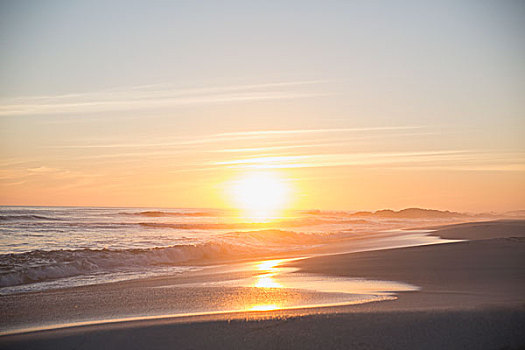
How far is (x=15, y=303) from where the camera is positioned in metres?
7.39

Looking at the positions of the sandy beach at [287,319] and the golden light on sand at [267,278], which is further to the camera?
the golden light on sand at [267,278]

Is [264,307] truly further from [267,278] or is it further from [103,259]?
[103,259]

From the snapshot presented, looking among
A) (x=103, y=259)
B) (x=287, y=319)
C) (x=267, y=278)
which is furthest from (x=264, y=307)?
(x=103, y=259)

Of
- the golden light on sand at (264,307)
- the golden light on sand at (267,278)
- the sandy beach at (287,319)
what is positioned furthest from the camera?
the golden light on sand at (267,278)

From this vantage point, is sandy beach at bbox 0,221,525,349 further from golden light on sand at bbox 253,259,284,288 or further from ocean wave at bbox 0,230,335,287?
ocean wave at bbox 0,230,335,287

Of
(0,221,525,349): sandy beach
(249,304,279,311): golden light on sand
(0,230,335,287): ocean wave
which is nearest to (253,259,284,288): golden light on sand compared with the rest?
(0,221,525,349): sandy beach

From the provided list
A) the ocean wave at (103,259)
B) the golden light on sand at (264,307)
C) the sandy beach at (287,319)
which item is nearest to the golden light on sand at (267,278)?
the sandy beach at (287,319)

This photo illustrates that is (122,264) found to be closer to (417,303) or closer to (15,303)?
(15,303)

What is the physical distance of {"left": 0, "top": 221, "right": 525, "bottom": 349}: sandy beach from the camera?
14.2 ft

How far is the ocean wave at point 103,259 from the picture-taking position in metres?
10.6

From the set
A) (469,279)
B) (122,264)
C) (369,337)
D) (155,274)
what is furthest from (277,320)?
(122,264)

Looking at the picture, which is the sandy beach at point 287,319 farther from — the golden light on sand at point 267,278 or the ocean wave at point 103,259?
the ocean wave at point 103,259

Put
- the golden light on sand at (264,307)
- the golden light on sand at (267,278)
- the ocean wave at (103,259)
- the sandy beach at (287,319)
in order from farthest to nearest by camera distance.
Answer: the ocean wave at (103,259)
the golden light on sand at (267,278)
the golden light on sand at (264,307)
the sandy beach at (287,319)

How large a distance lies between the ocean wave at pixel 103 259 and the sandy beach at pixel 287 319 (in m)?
2.48
